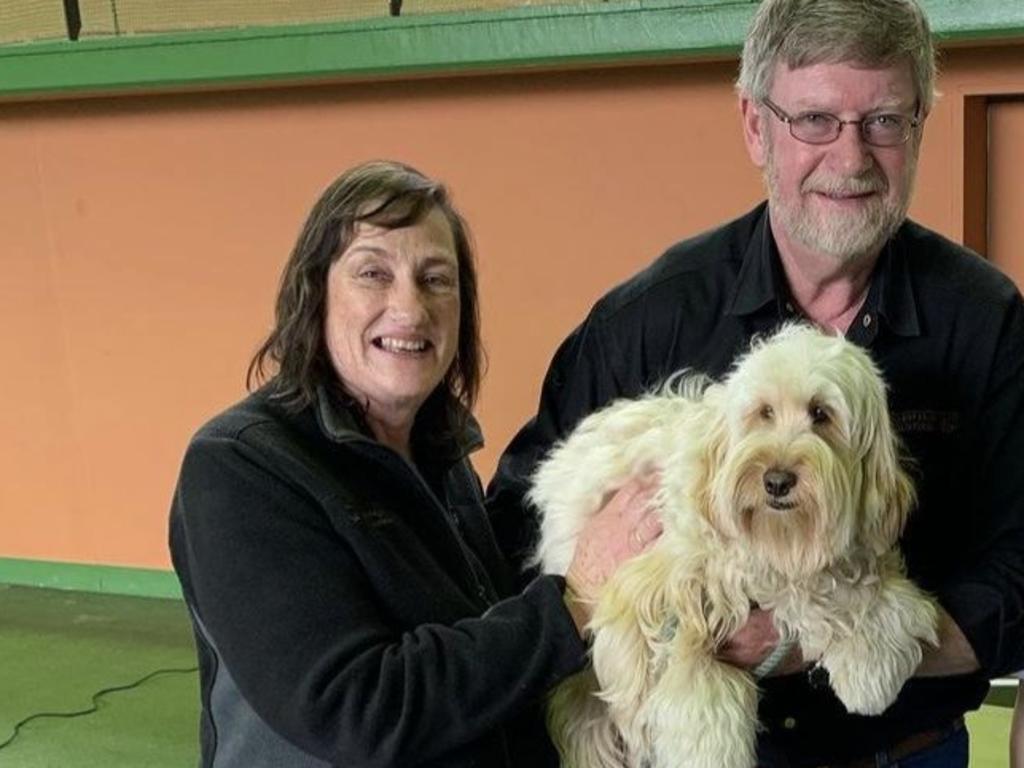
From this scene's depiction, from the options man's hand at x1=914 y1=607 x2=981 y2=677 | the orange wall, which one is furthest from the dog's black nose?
the orange wall

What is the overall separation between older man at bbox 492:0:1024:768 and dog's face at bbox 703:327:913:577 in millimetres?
198

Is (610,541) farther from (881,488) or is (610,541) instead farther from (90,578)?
(90,578)

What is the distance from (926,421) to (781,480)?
0.43 m

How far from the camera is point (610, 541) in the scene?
6.97ft

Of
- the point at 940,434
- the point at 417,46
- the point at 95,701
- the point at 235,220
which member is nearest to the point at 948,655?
the point at 940,434

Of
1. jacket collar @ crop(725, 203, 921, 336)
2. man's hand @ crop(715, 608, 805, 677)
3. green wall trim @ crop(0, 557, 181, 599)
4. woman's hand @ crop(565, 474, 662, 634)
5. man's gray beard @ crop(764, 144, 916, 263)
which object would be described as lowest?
green wall trim @ crop(0, 557, 181, 599)

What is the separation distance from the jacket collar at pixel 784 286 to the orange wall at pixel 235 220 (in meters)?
2.45

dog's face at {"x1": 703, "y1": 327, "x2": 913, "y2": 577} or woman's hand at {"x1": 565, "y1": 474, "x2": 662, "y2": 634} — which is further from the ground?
dog's face at {"x1": 703, "y1": 327, "x2": 913, "y2": 577}

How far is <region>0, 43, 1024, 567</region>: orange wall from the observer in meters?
4.92

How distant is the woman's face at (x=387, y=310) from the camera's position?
209 cm

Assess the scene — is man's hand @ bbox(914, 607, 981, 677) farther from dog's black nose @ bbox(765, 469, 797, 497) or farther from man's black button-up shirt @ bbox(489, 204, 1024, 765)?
dog's black nose @ bbox(765, 469, 797, 497)

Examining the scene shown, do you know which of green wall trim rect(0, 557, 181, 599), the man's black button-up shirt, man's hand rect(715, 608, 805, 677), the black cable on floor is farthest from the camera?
green wall trim rect(0, 557, 181, 599)

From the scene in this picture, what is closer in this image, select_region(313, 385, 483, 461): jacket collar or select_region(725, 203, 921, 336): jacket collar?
select_region(313, 385, 483, 461): jacket collar

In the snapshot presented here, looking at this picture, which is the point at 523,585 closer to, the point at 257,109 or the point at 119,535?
the point at 257,109
